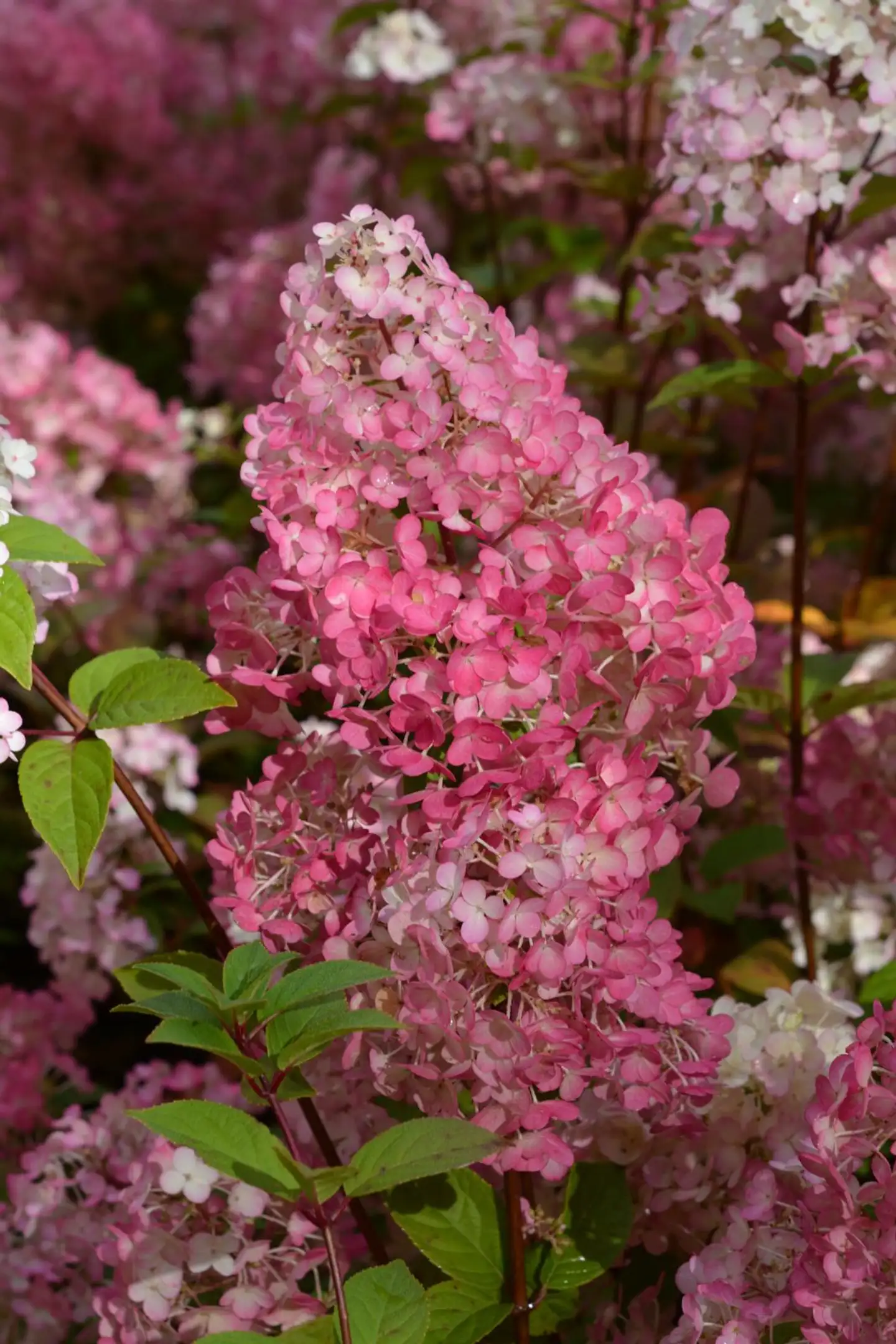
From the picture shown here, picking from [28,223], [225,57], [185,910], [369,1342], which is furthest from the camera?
[225,57]

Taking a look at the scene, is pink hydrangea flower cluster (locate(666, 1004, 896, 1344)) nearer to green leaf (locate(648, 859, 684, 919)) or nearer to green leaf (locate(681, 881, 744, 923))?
green leaf (locate(648, 859, 684, 919))

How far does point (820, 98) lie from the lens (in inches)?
44.1

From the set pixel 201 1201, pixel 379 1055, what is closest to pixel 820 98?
pixel 379 1055

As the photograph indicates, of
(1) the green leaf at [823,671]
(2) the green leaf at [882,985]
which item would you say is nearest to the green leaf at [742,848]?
(1) the green leaf at [823,671]

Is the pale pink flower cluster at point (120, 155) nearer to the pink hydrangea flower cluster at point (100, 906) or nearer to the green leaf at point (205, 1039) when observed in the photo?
the pink hydrangea flower cluster at point (100, 906)

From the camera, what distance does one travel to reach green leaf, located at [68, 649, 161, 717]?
920mm

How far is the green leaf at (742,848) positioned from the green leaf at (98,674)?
64 centimetres

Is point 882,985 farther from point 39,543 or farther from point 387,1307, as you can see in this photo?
point 39,543

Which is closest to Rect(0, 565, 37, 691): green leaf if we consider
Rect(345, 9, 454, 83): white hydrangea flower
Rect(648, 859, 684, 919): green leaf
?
Rect(648, 859, 684, 919): green leaf

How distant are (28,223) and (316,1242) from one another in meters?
2.79

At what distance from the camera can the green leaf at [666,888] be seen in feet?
3.96

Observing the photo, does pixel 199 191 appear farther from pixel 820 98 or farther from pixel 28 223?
pixel 820 98

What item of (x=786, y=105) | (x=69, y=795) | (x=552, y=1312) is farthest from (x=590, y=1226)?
(x=786, y=105)

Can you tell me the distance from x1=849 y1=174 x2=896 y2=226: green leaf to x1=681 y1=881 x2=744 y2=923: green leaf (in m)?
0.62
